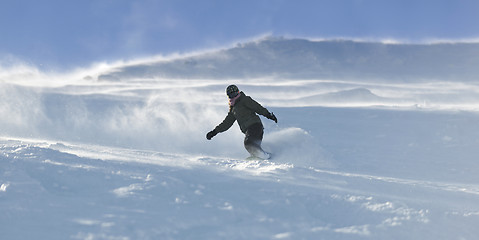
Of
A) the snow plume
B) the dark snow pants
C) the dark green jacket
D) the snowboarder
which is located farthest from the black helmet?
the snow plume

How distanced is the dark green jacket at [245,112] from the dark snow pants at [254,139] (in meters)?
0.10

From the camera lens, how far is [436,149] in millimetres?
10938

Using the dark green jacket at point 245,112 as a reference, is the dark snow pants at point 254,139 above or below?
below

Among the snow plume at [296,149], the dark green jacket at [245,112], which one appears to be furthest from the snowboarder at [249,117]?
the snow plume at [296,149]

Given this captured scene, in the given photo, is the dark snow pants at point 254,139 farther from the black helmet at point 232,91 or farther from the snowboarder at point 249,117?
the black helmet at point 232,91

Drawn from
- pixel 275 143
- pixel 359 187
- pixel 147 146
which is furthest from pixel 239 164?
pixel 147 146

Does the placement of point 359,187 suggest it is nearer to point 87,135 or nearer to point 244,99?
point 244,99

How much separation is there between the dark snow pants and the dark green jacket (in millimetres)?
103

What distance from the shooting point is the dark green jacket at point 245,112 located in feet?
27.8

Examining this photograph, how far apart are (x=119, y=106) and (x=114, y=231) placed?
11.6 meters

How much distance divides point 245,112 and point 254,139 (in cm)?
58

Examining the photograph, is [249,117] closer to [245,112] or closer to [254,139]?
[245,112]

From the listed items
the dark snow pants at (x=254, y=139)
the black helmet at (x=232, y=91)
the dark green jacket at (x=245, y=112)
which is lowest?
the dark snow pants at (x=254, y=139)

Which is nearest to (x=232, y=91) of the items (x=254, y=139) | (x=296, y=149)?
(x=254, y=139)
